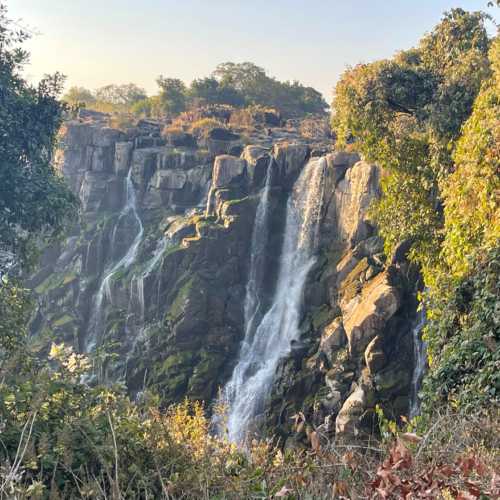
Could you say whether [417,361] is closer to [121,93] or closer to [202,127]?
[202,127]

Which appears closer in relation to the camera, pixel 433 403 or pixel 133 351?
pixel 433 403

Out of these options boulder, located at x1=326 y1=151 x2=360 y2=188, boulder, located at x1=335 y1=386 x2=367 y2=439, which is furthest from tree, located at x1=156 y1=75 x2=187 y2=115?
boulder, located at x1=335 y1=386 x2=367 y2=439

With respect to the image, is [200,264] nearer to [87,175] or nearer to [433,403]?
[87,175]

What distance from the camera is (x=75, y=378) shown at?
5816 mm

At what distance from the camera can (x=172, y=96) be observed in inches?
1770

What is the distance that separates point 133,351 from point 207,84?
3303cm

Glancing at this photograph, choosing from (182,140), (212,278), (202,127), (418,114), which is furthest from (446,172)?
(202,127)

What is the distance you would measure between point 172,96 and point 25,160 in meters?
35.1

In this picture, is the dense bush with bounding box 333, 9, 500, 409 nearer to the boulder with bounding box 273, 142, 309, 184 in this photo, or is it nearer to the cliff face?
the cliff face

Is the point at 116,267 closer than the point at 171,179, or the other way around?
the point at 116,267

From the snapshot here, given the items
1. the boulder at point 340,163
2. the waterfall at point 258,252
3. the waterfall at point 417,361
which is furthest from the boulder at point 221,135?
the waterfall at point 417,361

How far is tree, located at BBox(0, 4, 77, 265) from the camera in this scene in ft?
35.8

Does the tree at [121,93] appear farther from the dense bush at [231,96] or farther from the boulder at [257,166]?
the boulder at [257,166]

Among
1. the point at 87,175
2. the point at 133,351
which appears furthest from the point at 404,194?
the point at 87,175
